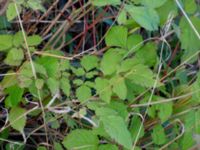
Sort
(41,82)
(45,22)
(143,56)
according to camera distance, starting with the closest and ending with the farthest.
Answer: (41,82)
(143,56)
(45,22)

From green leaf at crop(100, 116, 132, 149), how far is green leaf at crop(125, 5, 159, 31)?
0.24m

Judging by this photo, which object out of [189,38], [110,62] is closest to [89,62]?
[110,62]

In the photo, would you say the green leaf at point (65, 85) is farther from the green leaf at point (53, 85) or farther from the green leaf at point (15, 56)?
the green leaf at point (15, 56)

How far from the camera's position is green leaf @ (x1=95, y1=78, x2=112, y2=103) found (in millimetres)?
1016

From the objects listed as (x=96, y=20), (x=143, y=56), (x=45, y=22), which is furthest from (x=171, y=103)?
(x=45, y=22)

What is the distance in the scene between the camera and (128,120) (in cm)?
107

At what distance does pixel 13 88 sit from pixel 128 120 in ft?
1.01

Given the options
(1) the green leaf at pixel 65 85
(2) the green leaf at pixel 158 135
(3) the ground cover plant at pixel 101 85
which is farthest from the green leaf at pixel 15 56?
(2) the green leaf at pixel 158 135

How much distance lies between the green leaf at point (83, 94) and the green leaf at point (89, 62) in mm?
62

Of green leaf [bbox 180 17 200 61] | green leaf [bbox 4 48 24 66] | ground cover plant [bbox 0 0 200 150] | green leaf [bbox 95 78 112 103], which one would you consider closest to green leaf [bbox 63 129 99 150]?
ground cover plant [bbox 0 0 200 150]

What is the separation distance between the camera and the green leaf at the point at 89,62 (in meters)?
1.09

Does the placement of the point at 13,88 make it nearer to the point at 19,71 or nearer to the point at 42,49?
the point at 19,71

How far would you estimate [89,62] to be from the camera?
1094mm

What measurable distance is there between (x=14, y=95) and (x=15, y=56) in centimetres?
10
